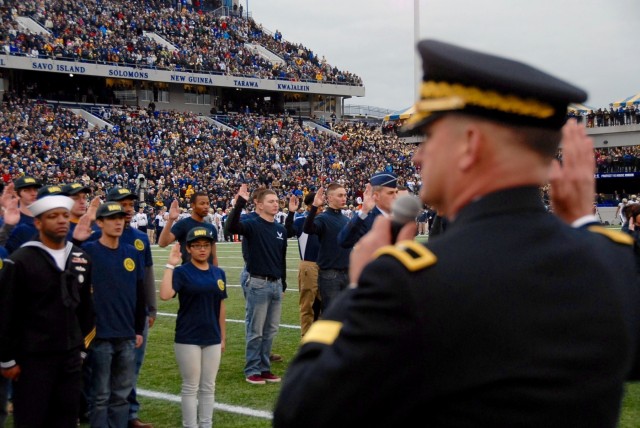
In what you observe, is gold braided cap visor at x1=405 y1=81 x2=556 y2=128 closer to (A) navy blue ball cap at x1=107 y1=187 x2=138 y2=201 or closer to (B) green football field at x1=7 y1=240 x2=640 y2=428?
(B) green football field at x1=7 y1=240 x2=640 y2=428

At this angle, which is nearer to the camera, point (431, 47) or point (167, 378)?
point (431, 47)

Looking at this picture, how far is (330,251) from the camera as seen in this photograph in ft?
29.4

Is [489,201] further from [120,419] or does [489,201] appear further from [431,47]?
[120,419]

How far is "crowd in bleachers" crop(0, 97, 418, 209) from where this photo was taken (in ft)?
114

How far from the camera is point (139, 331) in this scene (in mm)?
6520

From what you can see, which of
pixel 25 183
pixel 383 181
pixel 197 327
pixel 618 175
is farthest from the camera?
pixel 618 175

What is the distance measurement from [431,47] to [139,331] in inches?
211

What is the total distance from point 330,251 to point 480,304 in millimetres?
7554

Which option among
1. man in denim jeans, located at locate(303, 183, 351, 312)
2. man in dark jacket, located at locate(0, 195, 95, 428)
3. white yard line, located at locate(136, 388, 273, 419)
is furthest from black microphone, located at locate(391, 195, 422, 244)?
man in denim jeans, located at locate(303, 183, 351, 312)

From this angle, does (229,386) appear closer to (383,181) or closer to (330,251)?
(330,251)

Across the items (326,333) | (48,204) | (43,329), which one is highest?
(48,204)

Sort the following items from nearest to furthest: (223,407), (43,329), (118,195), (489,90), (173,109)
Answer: (489,90) → (43,329) → (118,195) → (223,407) → (173,109)

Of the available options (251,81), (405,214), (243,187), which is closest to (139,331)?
(243,187)

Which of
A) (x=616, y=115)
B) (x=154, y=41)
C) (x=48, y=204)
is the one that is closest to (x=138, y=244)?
(x=48, y=204)
